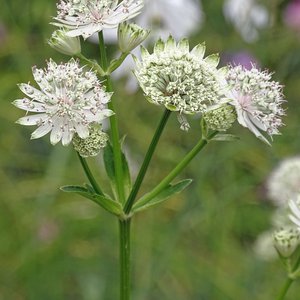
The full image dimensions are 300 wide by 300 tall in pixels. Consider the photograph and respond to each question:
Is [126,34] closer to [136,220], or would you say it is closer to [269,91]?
[269,91]

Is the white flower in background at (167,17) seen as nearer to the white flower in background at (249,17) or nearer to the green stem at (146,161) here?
the white flower in background at (249,17)

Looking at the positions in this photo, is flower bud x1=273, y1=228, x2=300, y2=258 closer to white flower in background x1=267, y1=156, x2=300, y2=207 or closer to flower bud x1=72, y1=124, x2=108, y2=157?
flower bud x1=72, y1=124, x2=108, y2=157

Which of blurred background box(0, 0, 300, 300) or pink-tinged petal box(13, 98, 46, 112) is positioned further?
blurred background box(0, 0, 300, 300)

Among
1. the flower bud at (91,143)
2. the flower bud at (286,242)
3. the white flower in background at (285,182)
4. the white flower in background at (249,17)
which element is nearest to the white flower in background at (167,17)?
the white flower in background at (249,17)

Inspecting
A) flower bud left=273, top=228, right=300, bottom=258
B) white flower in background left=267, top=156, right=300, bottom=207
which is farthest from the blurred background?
flower bud left=273, top=228, right=300, bottom=258

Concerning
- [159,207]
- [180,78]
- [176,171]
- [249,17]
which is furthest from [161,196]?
[249,17]

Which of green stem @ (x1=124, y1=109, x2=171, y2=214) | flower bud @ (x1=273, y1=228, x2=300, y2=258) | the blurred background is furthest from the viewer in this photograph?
the blurred background

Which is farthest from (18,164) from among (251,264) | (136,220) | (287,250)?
(287,250)
